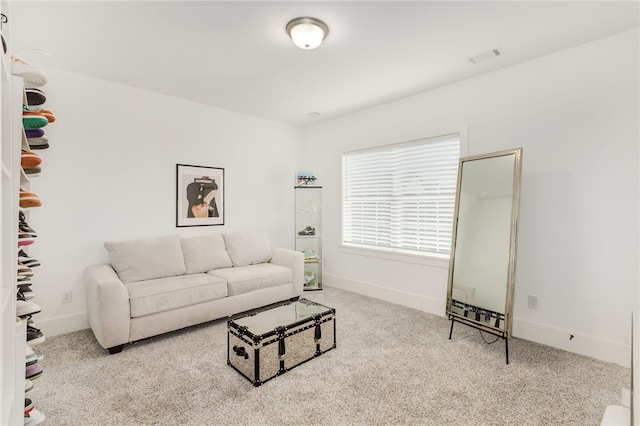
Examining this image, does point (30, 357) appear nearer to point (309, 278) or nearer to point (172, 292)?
point (172, 292)

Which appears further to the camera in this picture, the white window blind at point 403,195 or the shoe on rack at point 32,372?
the white window blind at point 403,195

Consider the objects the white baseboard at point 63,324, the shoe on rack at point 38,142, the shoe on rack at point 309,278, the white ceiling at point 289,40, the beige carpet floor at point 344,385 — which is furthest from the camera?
the shoe on rack at point 309,278

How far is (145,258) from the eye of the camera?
10.6 ft

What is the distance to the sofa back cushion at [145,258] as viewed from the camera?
313 cm

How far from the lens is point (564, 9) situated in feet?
7.04

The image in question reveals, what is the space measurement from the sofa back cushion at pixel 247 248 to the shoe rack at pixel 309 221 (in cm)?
65

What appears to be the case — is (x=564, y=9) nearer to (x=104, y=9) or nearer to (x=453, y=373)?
(x=453, y=373)

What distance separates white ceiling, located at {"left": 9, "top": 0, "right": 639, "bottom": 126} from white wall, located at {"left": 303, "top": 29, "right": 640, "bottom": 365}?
210mm

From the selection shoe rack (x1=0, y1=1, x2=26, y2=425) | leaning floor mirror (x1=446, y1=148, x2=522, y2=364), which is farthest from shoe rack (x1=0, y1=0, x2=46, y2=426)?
leaning floor mirror (x1=446, y1=148, x2=522, y2=364)

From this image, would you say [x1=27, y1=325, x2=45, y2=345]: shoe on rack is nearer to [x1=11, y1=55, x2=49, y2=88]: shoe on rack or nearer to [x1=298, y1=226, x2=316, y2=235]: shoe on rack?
[x1=11, y1=55, x2=49, y2=88]: shoe on rack

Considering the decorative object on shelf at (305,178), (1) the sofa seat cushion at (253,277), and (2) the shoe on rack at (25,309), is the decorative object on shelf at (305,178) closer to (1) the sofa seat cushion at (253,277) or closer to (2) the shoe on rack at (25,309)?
(1) the sofa seat cushion at (253,277)

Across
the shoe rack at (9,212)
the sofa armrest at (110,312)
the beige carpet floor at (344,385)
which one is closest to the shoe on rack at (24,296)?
the shoe rack at (9,212)

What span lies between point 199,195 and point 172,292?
4.90ft

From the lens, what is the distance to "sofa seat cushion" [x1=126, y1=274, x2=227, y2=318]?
273 cm
